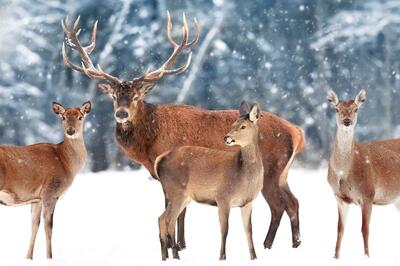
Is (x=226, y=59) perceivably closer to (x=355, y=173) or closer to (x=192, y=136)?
(x=192, y=136)

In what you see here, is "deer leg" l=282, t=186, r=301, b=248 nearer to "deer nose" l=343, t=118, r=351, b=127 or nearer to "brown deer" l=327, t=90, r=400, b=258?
"brown deer" l=327, t=90, r=400, b=258

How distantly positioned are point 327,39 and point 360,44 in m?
0.98

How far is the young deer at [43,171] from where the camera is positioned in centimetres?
911

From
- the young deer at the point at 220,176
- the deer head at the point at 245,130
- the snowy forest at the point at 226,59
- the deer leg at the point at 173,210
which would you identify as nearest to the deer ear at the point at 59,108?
the young deer at the point at 220,176

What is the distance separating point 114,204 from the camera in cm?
1534

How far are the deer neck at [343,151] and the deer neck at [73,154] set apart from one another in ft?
9.18

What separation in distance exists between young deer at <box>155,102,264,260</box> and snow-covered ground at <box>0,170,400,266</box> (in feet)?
1.46

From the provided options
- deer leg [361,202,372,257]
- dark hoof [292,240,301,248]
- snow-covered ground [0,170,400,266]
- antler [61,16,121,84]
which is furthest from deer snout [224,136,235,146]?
antler [61,16,121,84]

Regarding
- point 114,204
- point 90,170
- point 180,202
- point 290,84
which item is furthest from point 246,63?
point 180,202

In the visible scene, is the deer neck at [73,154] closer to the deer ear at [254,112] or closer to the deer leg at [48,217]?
the deer leg at [48,217]

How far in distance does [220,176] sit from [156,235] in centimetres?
273

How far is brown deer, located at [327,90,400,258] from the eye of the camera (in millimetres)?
8891

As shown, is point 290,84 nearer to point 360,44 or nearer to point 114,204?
point 360,44

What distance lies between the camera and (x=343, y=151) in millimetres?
9039
